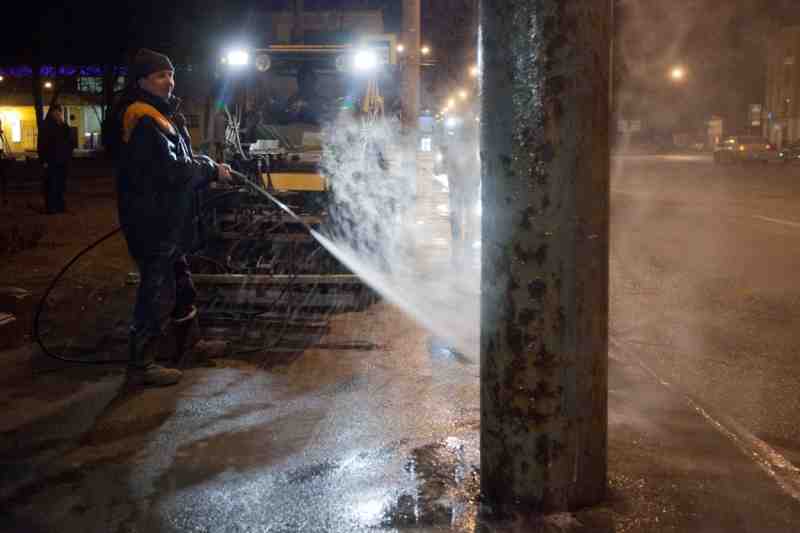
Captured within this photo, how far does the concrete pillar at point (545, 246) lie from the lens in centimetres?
318

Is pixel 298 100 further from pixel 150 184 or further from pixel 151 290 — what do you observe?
pixel 151 290

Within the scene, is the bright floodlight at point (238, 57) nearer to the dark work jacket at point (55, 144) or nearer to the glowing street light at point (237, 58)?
the glowing street light at point (237, 58)

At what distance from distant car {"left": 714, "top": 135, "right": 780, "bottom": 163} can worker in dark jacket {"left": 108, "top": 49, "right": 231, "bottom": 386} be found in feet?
127

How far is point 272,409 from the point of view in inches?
193

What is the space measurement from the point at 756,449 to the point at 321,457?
219cm

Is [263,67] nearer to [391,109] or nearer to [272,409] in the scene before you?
[391,109]

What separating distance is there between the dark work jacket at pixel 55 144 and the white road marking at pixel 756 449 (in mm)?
14205

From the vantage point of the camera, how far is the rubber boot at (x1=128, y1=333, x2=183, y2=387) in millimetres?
5309

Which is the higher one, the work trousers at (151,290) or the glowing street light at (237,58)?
the glowing street light at (237,58)

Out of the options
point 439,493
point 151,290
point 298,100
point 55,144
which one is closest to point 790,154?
point 55,144

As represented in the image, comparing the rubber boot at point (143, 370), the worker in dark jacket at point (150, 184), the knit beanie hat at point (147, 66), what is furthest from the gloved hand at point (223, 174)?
the rubber boot at point (143, 370)

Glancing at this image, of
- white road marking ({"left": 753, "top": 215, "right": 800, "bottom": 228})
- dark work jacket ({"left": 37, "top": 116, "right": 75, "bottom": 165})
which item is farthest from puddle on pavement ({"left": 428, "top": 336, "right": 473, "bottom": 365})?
dark work jacket ({"left": 37, "top": 116, "right": 75, "bottom": 165})

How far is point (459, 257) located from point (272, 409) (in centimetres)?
528

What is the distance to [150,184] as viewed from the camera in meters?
5.24
